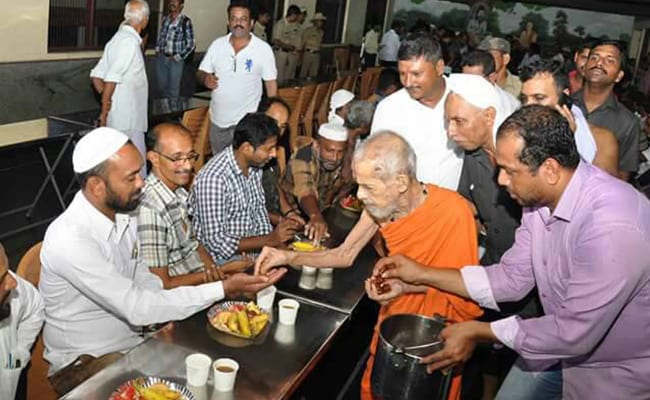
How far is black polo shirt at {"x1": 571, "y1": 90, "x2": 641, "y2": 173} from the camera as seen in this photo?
3791 millimetres

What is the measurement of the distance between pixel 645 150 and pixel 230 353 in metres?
4.33

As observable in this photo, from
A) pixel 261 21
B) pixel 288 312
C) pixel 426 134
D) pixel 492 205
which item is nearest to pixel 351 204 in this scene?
pixel 426 134

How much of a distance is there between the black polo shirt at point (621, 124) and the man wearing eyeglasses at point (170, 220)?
2.28 m

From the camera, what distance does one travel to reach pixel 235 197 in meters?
3.20

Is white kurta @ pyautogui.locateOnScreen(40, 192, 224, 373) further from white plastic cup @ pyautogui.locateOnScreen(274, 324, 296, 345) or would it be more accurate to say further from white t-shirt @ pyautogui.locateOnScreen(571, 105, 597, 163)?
white t-shirt @ pyautogui.locateOnScreen(571, 105, 597, 163)

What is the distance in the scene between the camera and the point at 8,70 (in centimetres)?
594

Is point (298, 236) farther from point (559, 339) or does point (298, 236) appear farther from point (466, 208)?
point (559, 339)

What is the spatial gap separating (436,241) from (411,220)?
135 mm

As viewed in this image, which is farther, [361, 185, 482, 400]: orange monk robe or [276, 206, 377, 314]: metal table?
[276, 206, 377, 314]: metal table

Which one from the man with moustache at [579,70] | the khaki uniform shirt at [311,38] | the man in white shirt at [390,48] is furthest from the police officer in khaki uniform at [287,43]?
the man with moustache at [579,70]

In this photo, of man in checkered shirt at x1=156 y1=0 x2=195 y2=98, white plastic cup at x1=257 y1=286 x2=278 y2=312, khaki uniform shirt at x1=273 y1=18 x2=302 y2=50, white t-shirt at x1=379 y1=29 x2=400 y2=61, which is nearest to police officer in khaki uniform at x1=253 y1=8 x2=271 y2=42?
khaki uniform shirt at x1=273 y1=18 x2=302 y2=50

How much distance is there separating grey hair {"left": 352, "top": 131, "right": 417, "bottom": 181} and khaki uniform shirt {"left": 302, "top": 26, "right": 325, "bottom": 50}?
1021 centimetres

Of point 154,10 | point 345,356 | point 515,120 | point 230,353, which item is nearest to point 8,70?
point 154,10

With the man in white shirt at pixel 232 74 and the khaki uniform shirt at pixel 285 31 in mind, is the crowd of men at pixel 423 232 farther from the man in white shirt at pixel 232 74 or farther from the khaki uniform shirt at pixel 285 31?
the khaki uniform shirt at pixel 285 31
